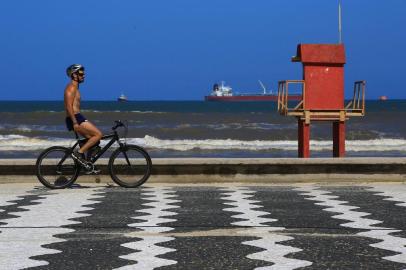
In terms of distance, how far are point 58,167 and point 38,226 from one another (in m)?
3.93

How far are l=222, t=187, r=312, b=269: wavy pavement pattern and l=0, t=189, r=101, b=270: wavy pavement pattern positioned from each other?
1.76 m

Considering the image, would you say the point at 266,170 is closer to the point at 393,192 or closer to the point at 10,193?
the point at 393,192

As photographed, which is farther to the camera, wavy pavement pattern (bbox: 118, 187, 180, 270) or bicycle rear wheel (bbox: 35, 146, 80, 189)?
bicycle rear wheel (bbox: 35, 146, 80, 189)

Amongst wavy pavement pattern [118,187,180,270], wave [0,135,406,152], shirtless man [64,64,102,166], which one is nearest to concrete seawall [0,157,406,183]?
shirtless man [64,64,102,166]

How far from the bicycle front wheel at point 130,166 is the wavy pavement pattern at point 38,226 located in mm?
1027

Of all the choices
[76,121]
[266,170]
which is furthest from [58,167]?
[266,170]

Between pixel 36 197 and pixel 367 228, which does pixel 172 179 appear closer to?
pixel 36 197

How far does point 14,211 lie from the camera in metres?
9.14

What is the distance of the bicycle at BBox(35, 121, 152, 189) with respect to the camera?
38.7 ft

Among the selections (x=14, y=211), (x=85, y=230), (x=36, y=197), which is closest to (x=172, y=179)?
(x=36, y=197)

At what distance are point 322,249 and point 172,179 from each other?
19.6 ft

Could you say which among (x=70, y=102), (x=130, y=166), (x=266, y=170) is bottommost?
(x=266, y=170)

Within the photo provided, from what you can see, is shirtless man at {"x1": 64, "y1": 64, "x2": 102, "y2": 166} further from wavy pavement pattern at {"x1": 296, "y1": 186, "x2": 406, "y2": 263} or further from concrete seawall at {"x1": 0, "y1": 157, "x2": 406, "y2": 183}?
wavy pavement pattern at {"x1": 296, "y1": 186, "x2": 406, "y2": 263}

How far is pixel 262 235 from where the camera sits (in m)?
7.34
